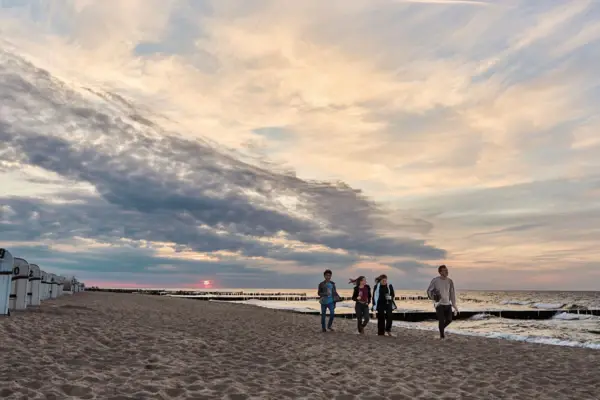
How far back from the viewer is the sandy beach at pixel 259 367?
8.11 metres

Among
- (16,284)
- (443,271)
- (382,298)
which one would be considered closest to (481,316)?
(382,298)

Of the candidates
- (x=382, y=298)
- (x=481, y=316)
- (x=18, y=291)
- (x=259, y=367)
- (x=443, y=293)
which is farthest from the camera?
(x=481, y=316)

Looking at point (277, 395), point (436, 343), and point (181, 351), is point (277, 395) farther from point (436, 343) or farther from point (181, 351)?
point (436, 343)

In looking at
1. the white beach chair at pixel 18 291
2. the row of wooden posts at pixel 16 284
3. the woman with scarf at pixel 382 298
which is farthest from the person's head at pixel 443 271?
the white beach chair at pixel 18 291

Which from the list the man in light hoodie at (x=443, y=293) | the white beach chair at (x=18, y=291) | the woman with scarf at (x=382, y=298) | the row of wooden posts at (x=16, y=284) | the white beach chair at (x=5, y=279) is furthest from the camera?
the white beach chair at (x=18, y=291)

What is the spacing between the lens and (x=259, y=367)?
10.6 metres

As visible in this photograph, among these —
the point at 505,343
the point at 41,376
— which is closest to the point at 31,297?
the point at 41,376

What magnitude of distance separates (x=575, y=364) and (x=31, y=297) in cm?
2416

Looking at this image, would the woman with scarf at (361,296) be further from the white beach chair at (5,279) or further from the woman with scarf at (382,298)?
the white beach chair at (5,279)

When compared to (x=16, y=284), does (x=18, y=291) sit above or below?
below

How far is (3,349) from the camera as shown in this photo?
10648 mm

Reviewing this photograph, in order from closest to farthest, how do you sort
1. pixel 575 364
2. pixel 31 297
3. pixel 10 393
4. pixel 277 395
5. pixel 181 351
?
1. pixel 10 393
2. pixel 277 395
3. pixel 181 351
4. pixel 575 364
5. pixel 31 297

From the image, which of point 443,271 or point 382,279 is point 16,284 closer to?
point 382,279

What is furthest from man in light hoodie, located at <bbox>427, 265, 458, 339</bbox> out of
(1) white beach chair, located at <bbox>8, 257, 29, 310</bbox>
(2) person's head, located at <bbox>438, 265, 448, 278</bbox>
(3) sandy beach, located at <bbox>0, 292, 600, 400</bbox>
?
(1) white beach chair, located at <bbox>8, 257, 29, 310</bbox>
